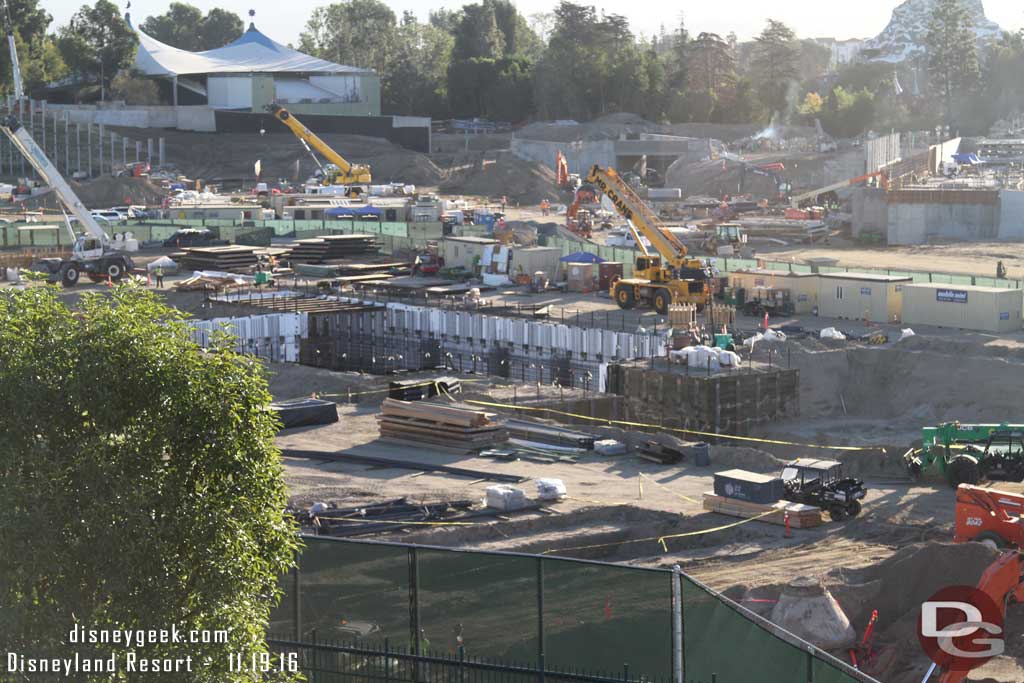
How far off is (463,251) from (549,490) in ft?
127

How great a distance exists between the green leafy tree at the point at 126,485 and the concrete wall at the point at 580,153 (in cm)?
10981

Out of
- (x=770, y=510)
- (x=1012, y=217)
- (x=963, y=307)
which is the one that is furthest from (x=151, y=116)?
(x=770, y=510)

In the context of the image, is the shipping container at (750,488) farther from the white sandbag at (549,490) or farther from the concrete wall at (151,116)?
the concrete wall at (151,116)

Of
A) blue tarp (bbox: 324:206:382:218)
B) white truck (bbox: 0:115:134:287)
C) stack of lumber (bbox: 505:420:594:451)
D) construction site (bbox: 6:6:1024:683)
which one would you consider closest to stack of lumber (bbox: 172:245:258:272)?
construction site (bbox: 6:6:1024:683)

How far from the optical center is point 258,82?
13500cm

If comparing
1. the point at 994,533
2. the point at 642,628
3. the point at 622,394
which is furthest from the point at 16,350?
the point at 622,394

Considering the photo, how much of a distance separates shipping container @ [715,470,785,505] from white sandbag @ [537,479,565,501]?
309cm

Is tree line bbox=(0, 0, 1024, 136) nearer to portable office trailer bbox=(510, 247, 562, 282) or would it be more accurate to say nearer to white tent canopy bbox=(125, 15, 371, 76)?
white tent canopy bbox=(125, 15, 371, 76)

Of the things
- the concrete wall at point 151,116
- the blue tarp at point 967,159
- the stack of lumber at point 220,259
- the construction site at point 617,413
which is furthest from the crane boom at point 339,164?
the blue tarp at point 967,159

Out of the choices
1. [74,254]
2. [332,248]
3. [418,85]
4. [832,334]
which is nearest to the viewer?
[832,334]

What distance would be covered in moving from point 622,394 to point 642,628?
83.2 ft

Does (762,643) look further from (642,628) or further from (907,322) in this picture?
(907,322)

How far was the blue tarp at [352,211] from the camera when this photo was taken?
86725 millimetres

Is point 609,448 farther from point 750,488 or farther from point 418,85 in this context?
point 418,85
